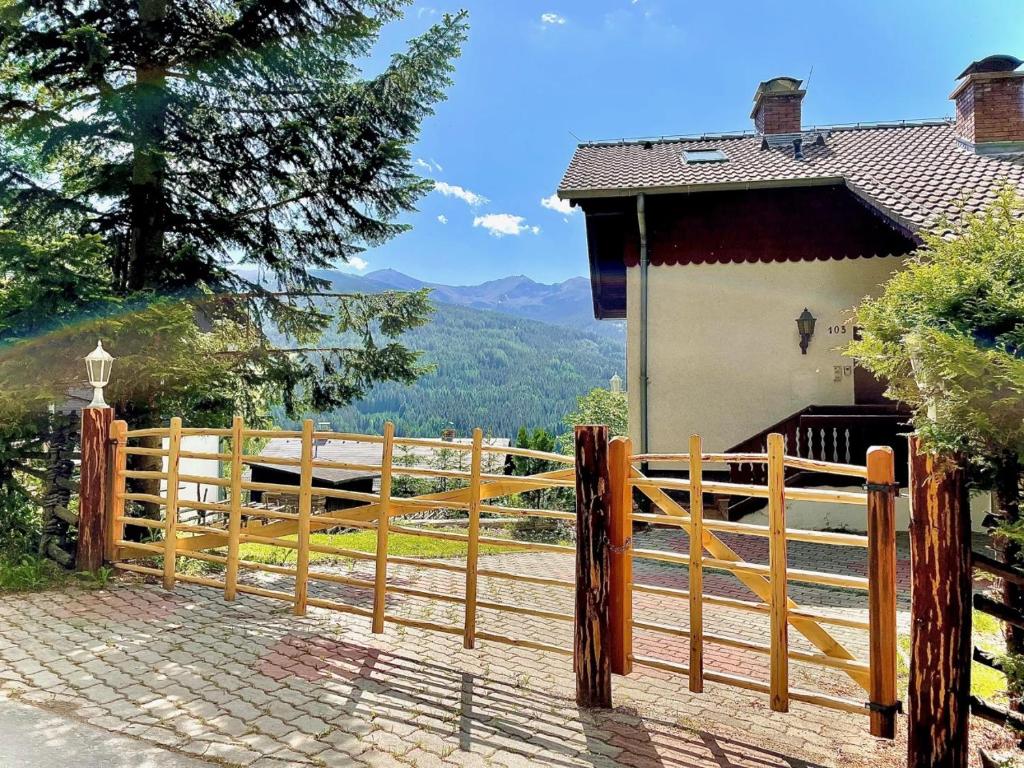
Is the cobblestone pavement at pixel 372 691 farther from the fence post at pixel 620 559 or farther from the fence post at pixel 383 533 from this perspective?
the fence post at pixel 620 559

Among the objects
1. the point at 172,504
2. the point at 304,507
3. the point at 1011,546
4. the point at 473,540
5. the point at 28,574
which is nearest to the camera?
the point at 1011,546

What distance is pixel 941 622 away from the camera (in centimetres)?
249

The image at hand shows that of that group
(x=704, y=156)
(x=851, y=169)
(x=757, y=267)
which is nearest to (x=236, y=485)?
(x=757, y=267)

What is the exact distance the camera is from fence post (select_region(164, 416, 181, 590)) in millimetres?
5160

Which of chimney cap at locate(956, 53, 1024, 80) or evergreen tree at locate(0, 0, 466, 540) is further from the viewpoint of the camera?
chimney cap at locate(956, 53, 1024, 80)

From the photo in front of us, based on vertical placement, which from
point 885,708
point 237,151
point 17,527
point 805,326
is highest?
point 237,151

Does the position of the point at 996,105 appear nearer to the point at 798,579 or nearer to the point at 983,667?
the point at 983,667

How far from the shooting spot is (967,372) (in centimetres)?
214

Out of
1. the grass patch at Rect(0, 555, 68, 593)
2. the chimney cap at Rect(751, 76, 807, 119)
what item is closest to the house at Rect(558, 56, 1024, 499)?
the chimney cap at Rect(751, 76, 807, 119)

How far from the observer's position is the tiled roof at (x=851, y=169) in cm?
841

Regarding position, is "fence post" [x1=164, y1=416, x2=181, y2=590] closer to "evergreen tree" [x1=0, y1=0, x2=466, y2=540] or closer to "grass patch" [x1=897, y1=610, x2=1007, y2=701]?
"evergreen tree" [x1=0, y1=0, x2=466, y2=540]

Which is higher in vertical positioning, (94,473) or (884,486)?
(884,486)

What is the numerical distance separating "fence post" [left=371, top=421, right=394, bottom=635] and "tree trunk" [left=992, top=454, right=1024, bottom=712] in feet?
11.4

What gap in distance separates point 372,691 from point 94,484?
4001 millimetres
